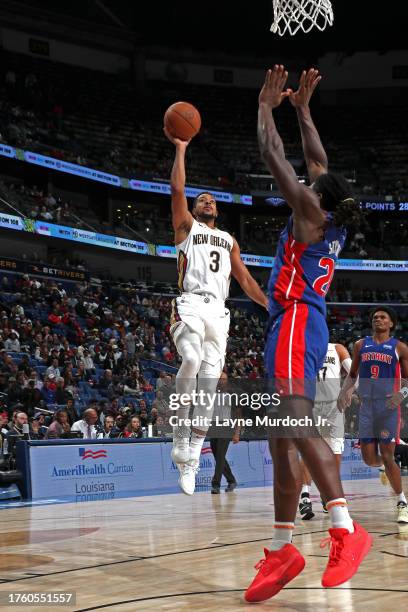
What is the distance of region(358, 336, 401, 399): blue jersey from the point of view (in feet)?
29.0

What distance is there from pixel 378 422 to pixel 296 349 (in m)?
4.61

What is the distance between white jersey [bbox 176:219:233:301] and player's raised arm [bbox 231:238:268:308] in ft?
0.60

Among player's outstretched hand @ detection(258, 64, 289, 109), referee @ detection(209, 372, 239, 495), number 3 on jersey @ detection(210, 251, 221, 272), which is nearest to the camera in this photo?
player's outstretched hand @ detection(258, 64, 289, 109)

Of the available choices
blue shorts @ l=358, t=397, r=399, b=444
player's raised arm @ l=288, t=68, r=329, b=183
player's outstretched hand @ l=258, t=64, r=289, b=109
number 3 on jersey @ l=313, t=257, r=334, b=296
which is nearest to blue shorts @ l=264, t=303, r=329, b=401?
number 3 on jersey @ l=313, t=257, r=334, b=296

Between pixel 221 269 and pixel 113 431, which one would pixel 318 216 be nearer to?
pixel 221 269

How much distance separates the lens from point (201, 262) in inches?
278

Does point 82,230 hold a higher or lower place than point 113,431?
higher

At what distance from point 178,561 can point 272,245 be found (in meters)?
32.3

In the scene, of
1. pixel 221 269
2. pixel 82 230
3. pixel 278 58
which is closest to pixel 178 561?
pixel 221 269

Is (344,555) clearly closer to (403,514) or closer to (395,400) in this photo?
(403,514)

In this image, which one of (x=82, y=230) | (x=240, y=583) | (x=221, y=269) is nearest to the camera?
(x=240, y=583)

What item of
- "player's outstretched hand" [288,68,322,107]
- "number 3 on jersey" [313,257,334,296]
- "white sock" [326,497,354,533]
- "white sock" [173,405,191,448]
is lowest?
"white sock" [326,497,354,533]

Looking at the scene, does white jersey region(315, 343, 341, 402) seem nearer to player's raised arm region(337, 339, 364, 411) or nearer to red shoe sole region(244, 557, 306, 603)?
player's raised arm region(337, 339, 364, 411)

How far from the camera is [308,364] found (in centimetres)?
452
